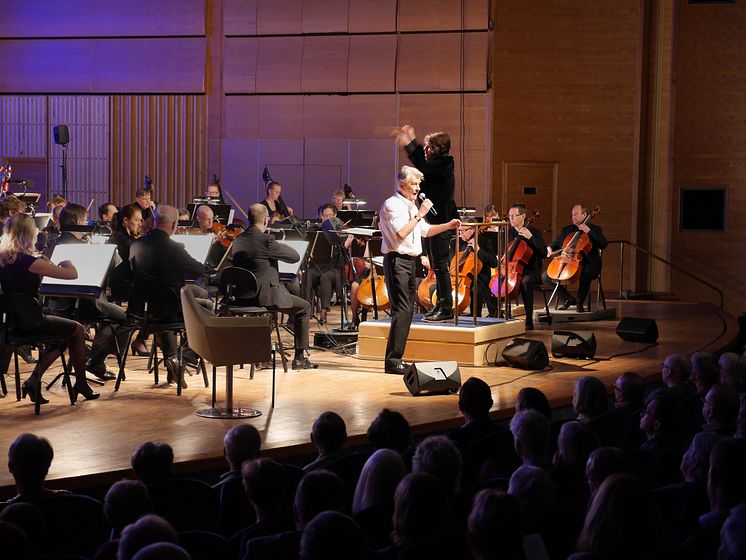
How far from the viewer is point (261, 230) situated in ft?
26.8

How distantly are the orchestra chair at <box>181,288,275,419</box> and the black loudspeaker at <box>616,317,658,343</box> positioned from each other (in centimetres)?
466

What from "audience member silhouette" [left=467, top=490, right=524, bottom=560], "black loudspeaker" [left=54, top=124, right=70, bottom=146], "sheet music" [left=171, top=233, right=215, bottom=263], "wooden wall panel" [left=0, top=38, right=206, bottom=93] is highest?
"wooden wall panel" [left=0, top=38, right=206, bottom=93]

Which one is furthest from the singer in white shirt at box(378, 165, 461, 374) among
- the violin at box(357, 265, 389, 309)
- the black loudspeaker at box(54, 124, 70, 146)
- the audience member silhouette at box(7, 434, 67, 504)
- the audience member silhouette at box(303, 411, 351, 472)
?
the black loudspeaker at box(54, 124, 70, 146)

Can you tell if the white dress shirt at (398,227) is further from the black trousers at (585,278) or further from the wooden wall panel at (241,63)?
the wooden wall panel at (241,63)

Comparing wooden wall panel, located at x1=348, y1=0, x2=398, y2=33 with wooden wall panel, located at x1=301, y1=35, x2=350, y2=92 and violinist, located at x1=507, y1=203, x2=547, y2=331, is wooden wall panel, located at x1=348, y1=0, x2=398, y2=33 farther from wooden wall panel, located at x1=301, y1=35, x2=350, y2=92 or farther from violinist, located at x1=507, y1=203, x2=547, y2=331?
violinist, located at x1=507, y1=203, x2=547, y2=331

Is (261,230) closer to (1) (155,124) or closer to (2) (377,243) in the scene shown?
(2) (377,243)

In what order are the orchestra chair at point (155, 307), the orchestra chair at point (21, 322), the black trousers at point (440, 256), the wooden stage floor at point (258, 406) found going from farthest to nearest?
the black trousers at point (440, 256)
the orchestra chair at point (155, 307)
the orchestra chair at point (21, 322)
the wooden stage floor at point (258, 406)

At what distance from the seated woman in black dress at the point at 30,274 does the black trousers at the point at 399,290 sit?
→ 7.67 feet

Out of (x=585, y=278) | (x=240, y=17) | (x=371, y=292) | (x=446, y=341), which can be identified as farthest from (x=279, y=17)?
(x=446, y=341)

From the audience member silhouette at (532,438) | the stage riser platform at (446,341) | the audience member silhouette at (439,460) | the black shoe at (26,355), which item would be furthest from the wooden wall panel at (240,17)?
the audience member silhouette at (439,460)

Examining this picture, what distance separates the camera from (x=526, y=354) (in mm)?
8297

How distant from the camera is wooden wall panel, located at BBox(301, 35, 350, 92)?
15867 mm

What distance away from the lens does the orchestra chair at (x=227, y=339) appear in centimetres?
625

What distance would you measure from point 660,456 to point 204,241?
4.59m
